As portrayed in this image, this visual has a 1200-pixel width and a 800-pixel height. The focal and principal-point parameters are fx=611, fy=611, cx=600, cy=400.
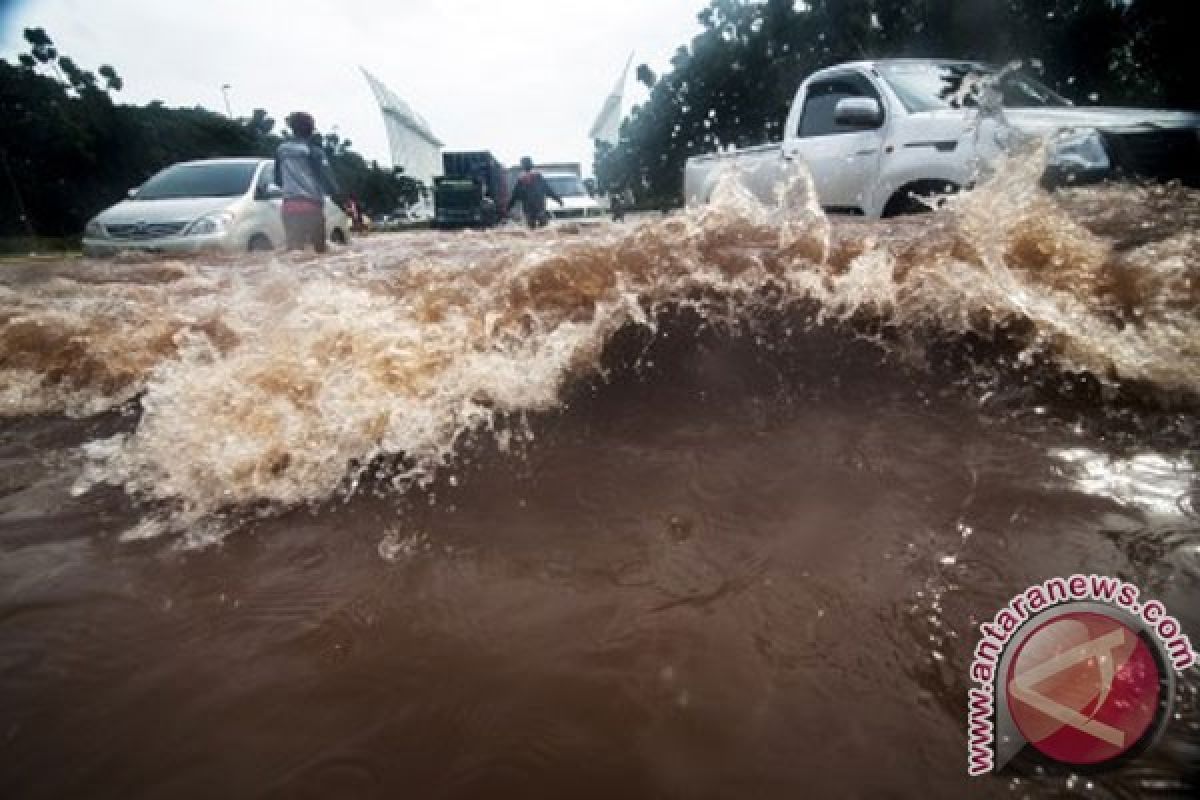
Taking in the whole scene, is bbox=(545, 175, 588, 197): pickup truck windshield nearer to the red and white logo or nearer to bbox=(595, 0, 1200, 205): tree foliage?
bbox=(595, 0, 1200, 205): tree foliage

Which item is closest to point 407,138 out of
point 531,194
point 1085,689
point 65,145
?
point 65,145

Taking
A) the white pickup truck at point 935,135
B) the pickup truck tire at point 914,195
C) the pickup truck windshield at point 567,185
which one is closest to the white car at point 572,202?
the pickup truck windshield at point 567,185

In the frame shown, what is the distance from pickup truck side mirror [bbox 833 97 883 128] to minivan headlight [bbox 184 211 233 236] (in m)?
6.34

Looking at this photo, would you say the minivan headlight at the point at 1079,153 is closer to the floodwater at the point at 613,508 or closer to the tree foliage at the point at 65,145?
the floodwater at the point at 613,508

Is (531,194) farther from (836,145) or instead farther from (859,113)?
(859,113)

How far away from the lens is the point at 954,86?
4.68 metres

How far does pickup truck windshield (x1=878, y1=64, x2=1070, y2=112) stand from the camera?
4473 millimetres

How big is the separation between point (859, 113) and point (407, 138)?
45.9m

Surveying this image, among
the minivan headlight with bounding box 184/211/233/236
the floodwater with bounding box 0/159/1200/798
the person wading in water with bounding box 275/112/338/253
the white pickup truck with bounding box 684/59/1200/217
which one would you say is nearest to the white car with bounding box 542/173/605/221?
the person wading in water with bounding box 275/112/338/253

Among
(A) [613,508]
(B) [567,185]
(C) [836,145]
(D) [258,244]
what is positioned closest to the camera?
(A) [613,508]

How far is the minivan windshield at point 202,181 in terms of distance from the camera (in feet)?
23.9

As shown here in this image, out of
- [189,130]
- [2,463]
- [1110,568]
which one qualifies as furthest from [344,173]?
[1110,568]

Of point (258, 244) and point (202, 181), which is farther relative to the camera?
point (202, 181)

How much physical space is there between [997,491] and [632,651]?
1.24 m
